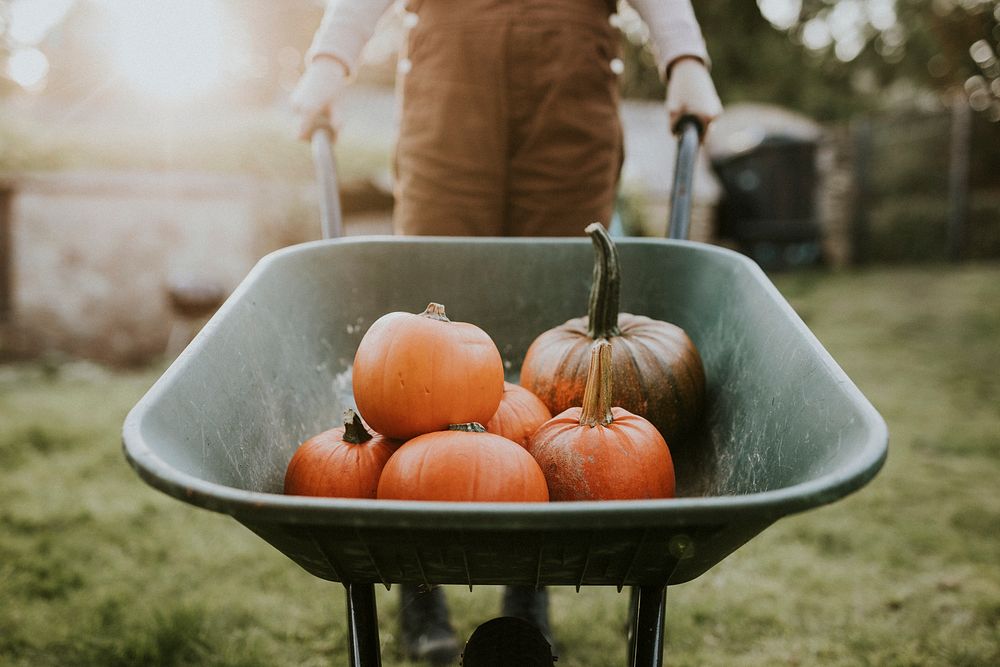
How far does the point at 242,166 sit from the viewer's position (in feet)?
19.0

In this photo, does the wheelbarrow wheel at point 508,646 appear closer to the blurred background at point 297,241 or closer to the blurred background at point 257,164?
the blurred background at point 297,241

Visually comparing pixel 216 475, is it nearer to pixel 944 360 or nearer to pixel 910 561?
pixel 910 561

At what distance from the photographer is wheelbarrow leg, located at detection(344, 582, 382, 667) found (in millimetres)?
915

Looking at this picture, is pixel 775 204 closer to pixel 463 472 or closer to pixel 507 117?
pixel 507 117

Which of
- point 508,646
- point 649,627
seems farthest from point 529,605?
point 649,627

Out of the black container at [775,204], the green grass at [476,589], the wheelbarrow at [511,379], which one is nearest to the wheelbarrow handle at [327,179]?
the wheelbarrow at [511,379]

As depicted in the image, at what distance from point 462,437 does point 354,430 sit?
179mm

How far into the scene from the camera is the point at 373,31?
1.67 meters

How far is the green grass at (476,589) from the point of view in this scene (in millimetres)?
1765

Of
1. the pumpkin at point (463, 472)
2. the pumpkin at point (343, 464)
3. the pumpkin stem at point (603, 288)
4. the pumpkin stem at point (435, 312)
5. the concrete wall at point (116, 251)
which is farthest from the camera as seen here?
the concrete wall at point (116, 251)

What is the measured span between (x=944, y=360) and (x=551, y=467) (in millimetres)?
4587

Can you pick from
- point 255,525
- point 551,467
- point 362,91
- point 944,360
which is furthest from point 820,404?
point 362,91

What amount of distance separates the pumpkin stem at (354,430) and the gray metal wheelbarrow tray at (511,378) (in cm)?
13

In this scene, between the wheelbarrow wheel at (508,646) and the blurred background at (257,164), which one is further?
the blurred background at (257,164)
